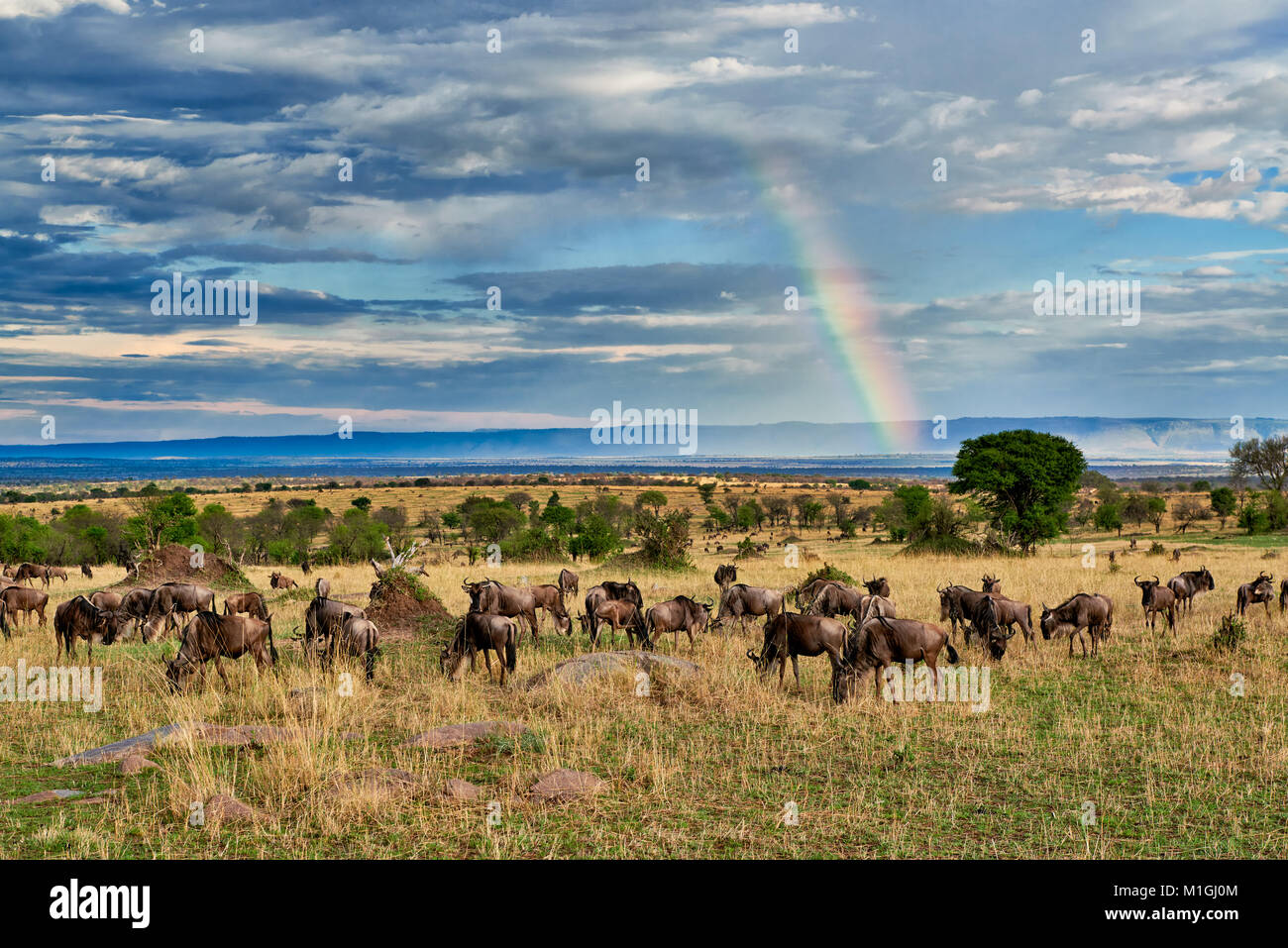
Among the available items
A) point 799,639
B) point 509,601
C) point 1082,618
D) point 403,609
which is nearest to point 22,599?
point 403,609

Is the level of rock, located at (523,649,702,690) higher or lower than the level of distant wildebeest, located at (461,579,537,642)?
lower

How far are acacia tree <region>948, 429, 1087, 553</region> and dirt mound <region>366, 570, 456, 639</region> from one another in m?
40.0

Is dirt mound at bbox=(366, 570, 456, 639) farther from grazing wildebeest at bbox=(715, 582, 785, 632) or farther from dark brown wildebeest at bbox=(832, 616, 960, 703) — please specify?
dark brown wildebeest at bbox=(832, 616, 960, 703)

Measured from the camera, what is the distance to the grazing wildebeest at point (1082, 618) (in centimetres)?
1912

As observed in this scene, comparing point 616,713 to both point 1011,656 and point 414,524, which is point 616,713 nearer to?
point 1011,656

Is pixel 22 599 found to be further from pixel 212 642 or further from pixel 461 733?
pixel 461 733

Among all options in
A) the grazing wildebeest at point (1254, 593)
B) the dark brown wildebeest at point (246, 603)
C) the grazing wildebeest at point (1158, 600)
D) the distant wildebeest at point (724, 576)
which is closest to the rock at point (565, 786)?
the dark brown wildebeest at point (246, 603)

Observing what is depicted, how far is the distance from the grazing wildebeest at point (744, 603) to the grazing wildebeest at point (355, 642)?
7.13 m

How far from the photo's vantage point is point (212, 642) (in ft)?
50.0

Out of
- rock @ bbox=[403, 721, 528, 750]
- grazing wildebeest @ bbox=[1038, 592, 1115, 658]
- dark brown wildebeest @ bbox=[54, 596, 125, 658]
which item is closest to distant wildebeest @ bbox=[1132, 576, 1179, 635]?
grazing wildebeest @ bbox=[1038, 592, 1115, 658]

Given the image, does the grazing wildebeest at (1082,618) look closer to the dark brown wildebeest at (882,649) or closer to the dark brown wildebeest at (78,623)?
the dark brown wildebeest at (882,649)

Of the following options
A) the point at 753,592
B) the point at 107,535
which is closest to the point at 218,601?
the point at 753,592

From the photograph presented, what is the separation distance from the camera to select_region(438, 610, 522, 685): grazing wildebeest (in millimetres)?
15820

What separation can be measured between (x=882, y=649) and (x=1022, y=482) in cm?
4548
